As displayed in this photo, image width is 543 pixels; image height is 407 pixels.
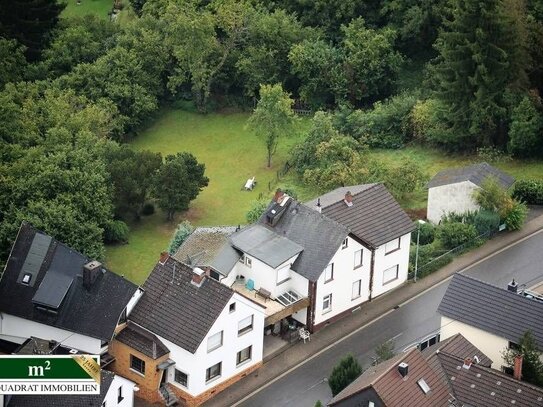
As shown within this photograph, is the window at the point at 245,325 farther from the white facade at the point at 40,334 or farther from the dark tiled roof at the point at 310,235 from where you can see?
the white facade at the point at 40,334

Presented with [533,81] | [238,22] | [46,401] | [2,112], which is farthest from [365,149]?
[46,401]

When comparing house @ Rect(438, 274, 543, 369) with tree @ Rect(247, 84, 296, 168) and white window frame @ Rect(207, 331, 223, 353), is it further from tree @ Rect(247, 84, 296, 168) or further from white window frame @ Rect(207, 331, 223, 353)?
tree @ Rect(247, 84, 296, 168)

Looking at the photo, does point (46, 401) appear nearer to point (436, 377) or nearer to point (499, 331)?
point (436, 377)

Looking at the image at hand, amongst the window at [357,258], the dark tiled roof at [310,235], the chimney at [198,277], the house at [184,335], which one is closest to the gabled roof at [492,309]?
the window at [357,258]

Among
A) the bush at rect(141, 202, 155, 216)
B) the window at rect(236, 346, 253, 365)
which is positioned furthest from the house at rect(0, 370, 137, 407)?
the bush at rect(141, 202, 155, 216)

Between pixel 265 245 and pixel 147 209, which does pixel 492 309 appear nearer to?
pixel 265 245

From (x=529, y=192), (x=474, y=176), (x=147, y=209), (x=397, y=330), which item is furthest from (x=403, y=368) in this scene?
(x=147, y=209)
